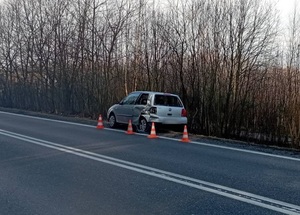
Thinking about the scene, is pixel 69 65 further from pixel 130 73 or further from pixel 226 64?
pixel 226 64

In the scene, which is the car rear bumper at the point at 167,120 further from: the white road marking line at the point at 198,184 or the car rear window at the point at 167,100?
the white road marking line at the point at 198,184

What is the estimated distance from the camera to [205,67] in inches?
682

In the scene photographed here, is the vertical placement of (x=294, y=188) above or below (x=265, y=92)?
below

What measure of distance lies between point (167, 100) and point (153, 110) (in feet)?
2.81

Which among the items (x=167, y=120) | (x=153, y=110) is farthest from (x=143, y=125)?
(x=167, y=120)

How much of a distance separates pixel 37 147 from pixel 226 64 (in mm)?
9346

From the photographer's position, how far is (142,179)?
279 inches

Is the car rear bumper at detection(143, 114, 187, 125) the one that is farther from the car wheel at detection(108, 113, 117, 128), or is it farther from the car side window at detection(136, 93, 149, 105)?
the car wheel at detection(108, 113, 117, 128)

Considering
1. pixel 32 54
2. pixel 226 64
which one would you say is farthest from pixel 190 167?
pixel 32 54

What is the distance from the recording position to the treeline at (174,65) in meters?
15.1

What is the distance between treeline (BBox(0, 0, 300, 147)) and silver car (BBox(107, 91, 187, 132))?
7.14 feet

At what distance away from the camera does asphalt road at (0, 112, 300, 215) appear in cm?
546

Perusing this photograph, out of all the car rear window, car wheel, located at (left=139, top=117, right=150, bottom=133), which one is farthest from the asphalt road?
the car rear window

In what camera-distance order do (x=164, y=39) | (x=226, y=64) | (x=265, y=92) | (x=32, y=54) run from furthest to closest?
(x=32, y=54) < (x=164, y=39) < (x=226, y=64) < (x=265, y=92)
